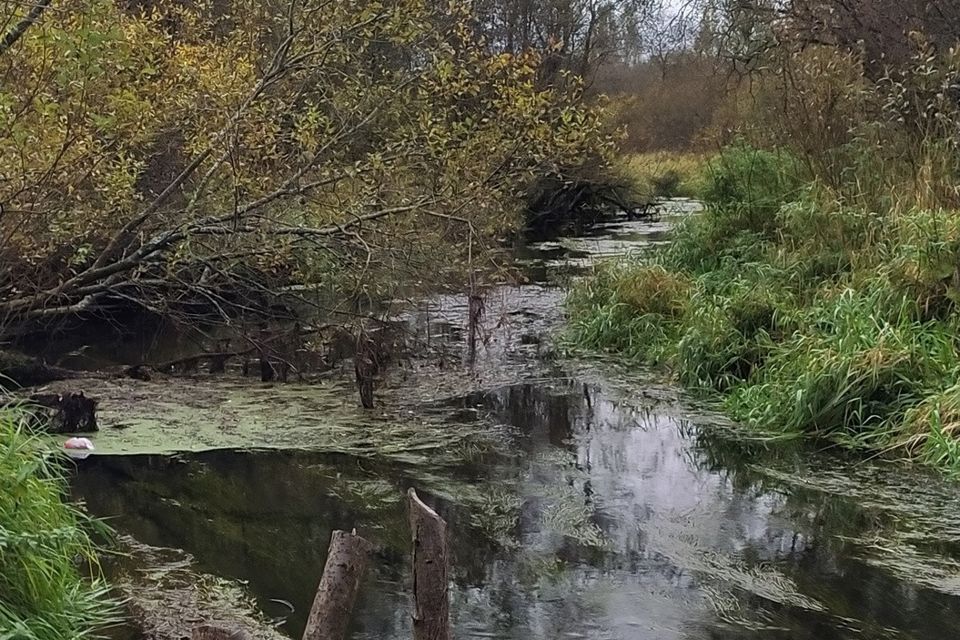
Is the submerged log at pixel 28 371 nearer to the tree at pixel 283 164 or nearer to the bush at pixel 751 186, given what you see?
the tree at pixel 283 164

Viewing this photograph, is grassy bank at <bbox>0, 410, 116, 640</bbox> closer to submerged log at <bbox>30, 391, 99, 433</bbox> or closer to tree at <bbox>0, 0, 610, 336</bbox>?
submerged log at <bbox>30, 391, 99, 433</bbox>

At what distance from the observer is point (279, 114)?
27.6ft

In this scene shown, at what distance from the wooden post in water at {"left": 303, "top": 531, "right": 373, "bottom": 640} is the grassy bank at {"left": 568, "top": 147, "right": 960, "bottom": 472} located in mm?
4645

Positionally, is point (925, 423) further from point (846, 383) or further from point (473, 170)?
point (473, 170)

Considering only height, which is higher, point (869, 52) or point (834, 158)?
point (869, 52)


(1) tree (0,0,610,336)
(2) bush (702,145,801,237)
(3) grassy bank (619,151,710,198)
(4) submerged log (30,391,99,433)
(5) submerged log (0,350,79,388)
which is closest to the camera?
(4) submerged log (30,391,99,433)

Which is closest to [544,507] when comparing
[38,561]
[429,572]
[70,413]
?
[38,561]

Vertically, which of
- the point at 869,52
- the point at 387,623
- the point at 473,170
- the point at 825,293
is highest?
the point at 869,52

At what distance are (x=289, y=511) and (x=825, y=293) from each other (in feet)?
16.7

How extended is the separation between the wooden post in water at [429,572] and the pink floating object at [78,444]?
14.3ft

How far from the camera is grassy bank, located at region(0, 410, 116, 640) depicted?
356cm

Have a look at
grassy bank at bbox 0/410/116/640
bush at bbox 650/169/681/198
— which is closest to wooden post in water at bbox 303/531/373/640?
grassy bank at bbox 0/410/116/640

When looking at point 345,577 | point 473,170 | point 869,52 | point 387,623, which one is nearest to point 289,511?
point 387,623

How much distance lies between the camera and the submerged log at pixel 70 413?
685 cm
